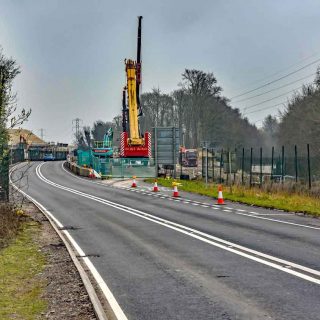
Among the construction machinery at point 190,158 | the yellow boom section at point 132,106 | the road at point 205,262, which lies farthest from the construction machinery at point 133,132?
the road at point 205,262

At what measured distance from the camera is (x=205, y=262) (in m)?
9.81

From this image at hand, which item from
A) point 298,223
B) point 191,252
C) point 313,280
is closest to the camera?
point 313,280

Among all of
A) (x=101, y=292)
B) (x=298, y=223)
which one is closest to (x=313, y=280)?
(x=101, y=292)

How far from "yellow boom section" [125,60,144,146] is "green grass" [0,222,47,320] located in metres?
36.6

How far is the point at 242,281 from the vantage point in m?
8.07

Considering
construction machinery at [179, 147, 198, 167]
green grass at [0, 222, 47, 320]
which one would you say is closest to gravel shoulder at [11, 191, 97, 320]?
green grass at [0, 222, 47, 320]

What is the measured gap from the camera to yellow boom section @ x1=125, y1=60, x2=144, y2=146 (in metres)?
50.0

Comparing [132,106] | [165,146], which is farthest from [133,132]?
[165,146]

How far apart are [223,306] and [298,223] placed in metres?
10.4

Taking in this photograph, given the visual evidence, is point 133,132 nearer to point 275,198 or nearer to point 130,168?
point 130,168

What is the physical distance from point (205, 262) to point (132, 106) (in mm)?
41107

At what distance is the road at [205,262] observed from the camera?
263 inches

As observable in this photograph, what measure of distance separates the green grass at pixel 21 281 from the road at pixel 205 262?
1129mm

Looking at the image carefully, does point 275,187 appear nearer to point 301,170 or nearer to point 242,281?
point 301,170
